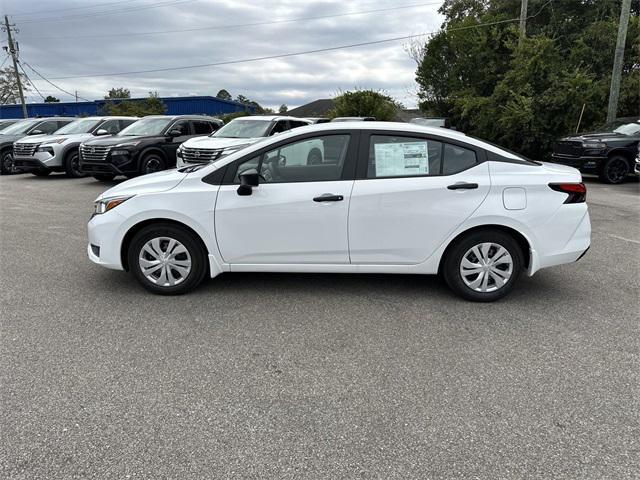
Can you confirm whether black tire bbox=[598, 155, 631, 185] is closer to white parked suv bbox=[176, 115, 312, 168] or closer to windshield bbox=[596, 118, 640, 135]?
windshield bbox=[596, 118, 640, 135]

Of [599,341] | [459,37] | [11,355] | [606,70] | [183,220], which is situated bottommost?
[599,341]

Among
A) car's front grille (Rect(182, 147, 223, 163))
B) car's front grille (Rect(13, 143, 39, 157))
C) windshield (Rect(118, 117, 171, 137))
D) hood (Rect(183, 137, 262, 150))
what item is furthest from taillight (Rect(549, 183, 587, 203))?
car's front grille (Rect(13, 143, 39, 157))

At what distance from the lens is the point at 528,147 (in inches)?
760

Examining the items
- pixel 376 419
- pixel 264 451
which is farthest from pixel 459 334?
pixel 264 451

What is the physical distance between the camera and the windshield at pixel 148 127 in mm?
13148

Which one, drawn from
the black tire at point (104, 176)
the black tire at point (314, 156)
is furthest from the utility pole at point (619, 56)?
the black tire at point (314, 156)

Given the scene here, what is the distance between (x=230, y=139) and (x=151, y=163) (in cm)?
246

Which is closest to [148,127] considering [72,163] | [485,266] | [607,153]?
[72,163]

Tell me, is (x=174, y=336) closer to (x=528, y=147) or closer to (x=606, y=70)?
(x=528, y=147)

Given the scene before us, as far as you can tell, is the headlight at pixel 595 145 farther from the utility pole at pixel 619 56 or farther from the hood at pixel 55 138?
the hood at pixel 55 138

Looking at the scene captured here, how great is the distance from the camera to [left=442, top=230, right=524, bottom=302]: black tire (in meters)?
4.49

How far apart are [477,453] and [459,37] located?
83.7 ft

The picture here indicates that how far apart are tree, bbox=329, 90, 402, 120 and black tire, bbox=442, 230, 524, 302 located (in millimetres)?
21514

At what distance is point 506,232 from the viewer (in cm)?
452
